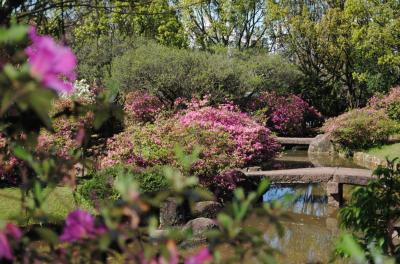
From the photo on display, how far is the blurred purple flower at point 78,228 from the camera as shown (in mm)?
1159

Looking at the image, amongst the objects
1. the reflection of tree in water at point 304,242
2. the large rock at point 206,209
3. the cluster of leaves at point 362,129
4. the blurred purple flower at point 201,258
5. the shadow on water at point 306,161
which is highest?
the blurred purple flower at point 201,258

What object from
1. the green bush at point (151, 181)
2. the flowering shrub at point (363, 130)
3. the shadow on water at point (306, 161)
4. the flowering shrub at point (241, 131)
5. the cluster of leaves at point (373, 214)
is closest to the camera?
the cluster of leaves at point (373, 214)

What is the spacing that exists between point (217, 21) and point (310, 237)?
20.7 m

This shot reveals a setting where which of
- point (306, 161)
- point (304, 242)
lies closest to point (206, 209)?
point (304, 242)

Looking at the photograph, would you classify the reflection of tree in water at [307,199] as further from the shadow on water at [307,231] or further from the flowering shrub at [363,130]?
the flowering shrub at [363,130]

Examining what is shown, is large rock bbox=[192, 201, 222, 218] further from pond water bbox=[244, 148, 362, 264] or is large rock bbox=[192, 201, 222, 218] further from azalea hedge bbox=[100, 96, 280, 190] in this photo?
azalea hedge bbox=[100, 96, 280, 190]

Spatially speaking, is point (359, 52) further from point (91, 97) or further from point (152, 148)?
point (152, 148)

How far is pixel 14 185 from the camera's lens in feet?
34.5

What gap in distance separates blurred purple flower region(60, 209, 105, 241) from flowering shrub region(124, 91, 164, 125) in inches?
632

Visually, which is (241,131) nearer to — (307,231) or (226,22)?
(307,231)

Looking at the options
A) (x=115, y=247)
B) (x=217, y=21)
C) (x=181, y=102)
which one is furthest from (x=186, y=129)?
(x=217, y=21)

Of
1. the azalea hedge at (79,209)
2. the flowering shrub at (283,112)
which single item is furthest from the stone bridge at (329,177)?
the flowering shrub at (283,112)

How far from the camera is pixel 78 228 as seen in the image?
116cm

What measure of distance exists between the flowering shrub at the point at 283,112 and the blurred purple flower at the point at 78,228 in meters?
20.2
